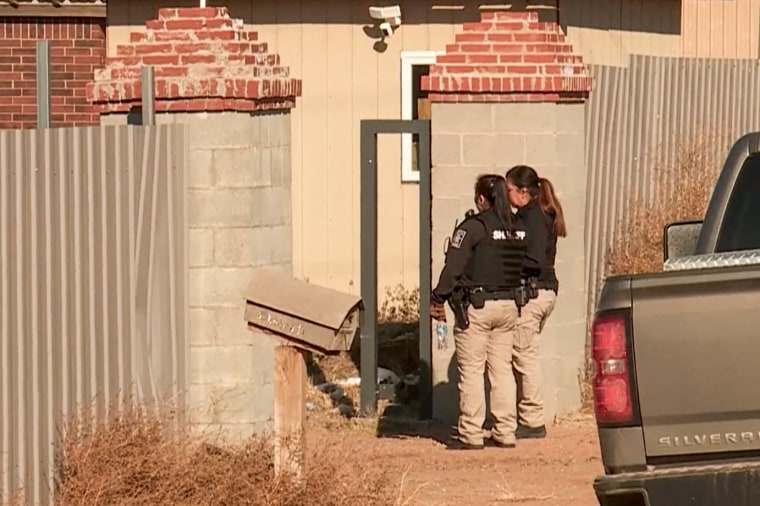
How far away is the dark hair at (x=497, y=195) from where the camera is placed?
1091cm

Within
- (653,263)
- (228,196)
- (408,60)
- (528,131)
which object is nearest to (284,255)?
(228,196)

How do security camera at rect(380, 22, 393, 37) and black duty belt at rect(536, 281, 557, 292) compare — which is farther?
security camera at rect(380, 22, 393, 37)

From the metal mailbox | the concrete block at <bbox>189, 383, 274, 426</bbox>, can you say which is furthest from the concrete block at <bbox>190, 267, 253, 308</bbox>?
the metal mailbox

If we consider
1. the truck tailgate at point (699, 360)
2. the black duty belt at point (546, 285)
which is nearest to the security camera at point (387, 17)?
the black duty belt at point (546, 285)

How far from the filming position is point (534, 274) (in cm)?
1130

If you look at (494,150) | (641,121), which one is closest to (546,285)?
(494,150)

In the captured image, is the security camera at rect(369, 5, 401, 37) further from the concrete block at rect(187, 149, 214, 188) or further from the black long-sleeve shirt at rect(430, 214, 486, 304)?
the concrete block at rect(187, 149, 214, 188)

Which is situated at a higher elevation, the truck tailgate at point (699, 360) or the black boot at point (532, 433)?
the truck tailgate at point (699, 360)

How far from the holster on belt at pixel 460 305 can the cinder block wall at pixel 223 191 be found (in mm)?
1154

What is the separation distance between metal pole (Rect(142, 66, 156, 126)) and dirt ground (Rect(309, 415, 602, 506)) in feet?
6.40

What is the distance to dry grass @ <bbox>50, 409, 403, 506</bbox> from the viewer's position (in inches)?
311

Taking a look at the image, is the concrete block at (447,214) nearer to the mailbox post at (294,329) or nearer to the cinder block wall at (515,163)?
the cinder block wall at (515,163)

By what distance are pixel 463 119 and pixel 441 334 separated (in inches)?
54.6

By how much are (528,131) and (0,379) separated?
4909mm
